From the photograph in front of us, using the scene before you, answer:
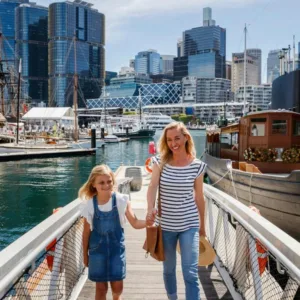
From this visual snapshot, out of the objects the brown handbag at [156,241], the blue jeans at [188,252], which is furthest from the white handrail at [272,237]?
the brown handbag at [156,241]

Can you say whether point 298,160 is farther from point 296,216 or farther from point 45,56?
point 45,56

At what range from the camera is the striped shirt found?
11.6ft

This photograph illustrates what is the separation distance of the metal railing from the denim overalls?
1.16 metres

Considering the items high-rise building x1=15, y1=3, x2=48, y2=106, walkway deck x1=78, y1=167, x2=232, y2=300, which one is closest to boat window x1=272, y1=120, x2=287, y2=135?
walkway deck x1=78, y1=167, x2=232, y2=300

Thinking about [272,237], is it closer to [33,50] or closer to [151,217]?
[151,217]

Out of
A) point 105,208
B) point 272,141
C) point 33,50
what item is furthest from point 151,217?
point 33,50

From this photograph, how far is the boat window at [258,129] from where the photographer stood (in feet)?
48.1

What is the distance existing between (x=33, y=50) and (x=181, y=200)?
202170 millimetres

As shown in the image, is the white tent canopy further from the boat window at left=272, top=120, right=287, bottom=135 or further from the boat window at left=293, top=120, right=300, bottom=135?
the boat window at left=293, top=120, right=300, bottom=135

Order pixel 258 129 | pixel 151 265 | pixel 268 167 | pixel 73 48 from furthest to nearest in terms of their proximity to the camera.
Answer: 1. pixel 73 48
2. pixel 258 129
3. pixel 268 167
4. pixel 151 265

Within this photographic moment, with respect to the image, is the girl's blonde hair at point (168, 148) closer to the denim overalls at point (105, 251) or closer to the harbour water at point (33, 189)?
the denim overalls at point (105, 251)

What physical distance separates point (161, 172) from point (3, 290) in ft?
5.33

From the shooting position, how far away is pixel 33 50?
7598 inches

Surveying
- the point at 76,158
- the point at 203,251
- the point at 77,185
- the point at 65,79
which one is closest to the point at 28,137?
the point at 76,158
